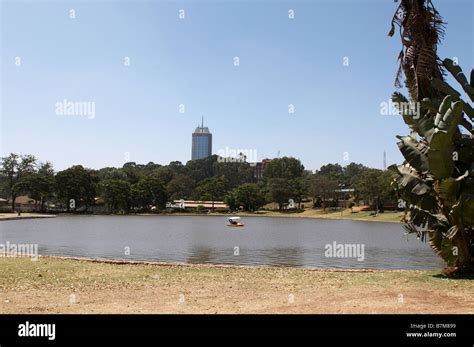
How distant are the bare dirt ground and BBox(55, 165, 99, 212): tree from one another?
93.2m

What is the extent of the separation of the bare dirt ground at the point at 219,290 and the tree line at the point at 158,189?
263 ft

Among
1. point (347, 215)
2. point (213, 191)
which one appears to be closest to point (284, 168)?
point (213, 191)

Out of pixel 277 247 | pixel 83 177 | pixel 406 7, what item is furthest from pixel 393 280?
pixel 83 177

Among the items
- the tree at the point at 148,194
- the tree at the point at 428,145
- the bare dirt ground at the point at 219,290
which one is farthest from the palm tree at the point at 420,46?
the tree at the point at 148,194

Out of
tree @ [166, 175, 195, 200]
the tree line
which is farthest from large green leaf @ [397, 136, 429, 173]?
tree @ [166, 175, 195, 200]

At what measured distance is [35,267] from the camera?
16.2m

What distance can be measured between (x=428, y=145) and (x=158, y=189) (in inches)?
4186

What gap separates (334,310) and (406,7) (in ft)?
34.7

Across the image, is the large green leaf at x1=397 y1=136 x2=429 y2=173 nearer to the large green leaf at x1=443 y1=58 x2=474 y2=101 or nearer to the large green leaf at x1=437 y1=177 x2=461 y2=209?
the large green leaf at x1=437 y1=177 x2=461 y2=209

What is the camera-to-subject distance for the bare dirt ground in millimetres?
9453

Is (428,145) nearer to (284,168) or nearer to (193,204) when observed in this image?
(193,204)

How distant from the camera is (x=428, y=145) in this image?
14.6 metres

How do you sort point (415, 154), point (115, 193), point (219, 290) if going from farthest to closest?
1. point (115, 193)
2. point (415, 154)
3. point (219, 290)
